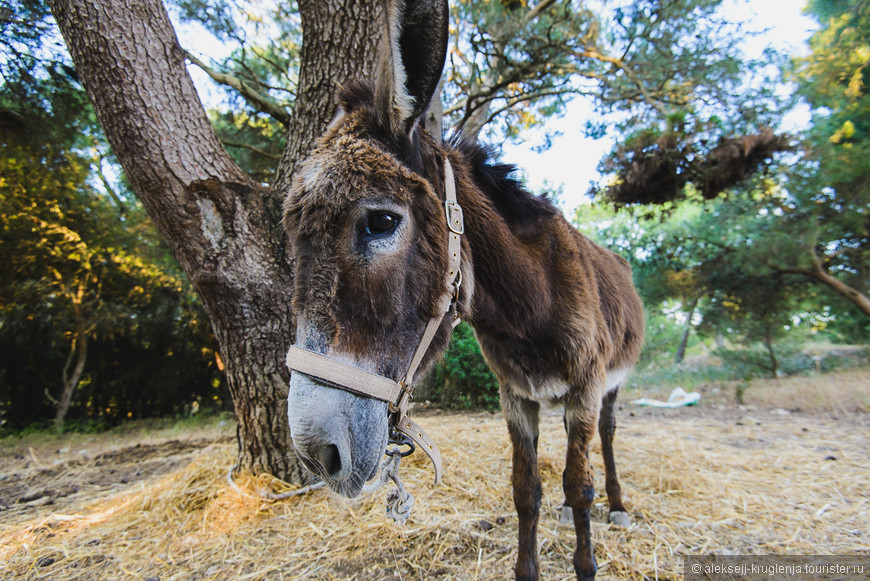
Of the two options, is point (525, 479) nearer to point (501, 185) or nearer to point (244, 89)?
point (501, 185)

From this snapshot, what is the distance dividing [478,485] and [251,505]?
173 centimetres

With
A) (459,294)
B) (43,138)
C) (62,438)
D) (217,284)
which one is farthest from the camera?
(62,438)

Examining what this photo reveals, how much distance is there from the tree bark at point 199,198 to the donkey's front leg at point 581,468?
1.99 metres

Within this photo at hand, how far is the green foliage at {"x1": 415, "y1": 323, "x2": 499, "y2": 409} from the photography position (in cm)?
642

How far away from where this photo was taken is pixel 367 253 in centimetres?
128

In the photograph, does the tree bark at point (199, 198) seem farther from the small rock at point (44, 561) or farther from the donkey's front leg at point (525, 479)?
the donkey's front leg at point (525, 479)

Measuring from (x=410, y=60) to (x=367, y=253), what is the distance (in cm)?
68

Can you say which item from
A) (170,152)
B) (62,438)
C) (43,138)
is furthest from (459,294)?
(62,438)

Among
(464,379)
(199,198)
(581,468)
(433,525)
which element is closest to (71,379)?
(199,198)

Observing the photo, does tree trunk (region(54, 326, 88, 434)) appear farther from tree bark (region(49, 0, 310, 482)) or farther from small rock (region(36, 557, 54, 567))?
tree bark (region(49, 0, 310, 482))

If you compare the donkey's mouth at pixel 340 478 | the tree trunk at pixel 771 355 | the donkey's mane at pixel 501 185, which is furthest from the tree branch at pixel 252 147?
the tree trunk at pixel 771 355

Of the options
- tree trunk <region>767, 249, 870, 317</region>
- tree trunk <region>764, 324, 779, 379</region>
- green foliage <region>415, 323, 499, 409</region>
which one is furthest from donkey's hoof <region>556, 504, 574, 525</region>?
tree trunk <region>764, 324, 779, 379</region>

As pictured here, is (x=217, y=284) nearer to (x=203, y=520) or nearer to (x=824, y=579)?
(x=203, y=520)

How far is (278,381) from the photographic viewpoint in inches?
111
